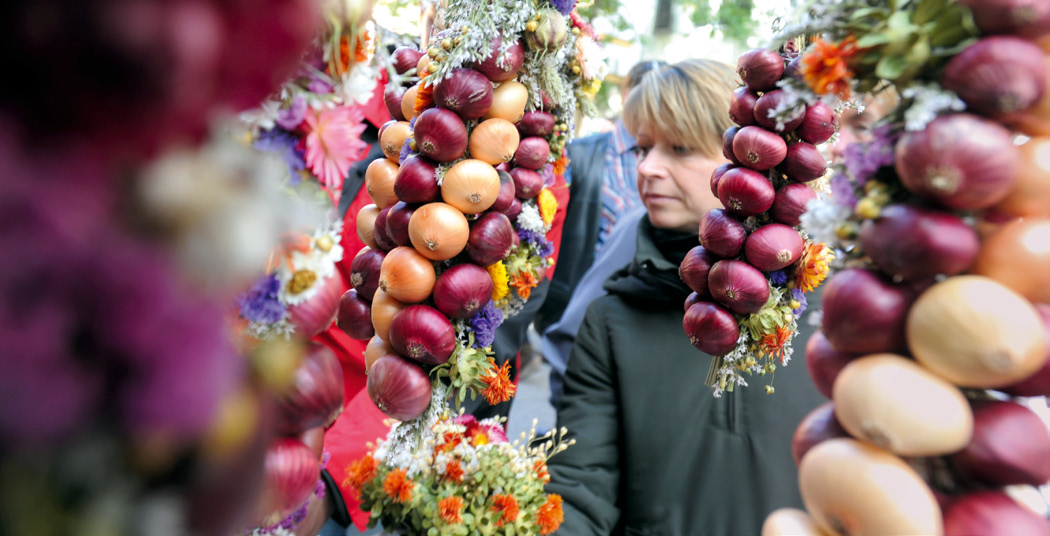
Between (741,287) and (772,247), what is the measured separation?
74 mm

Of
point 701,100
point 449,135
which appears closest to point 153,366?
point 449,135

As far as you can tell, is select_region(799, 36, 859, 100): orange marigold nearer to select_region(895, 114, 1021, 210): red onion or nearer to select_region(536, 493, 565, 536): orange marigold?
select_region(895, 114, 1021, 210): red onion

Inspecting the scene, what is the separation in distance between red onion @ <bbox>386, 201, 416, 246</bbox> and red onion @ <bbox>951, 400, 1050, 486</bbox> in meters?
0.70

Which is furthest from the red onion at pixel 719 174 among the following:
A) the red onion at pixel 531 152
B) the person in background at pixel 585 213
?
the person in background at pixel 585 213

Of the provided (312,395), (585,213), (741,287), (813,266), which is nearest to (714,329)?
(741,287)

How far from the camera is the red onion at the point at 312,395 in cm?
47

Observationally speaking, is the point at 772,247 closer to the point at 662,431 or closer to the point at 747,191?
the point at 747,191

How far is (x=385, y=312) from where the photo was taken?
871mm

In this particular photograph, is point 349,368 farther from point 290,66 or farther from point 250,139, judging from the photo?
point 290,66

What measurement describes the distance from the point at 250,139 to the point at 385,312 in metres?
0.44

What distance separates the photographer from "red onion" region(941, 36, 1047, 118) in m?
0.46

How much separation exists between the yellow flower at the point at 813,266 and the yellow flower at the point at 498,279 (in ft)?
1.50

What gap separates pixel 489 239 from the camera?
2.91 ft

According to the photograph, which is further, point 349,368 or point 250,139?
point 349,368
